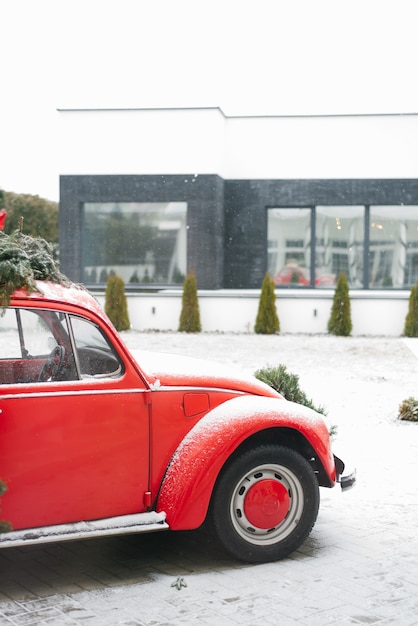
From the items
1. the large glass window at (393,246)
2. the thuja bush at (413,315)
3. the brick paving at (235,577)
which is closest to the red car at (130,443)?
the brick paving at (235,577)

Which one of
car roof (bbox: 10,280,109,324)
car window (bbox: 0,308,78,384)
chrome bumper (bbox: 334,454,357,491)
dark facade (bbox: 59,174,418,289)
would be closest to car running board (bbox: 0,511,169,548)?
car window (bbox: 0,308,78,384)

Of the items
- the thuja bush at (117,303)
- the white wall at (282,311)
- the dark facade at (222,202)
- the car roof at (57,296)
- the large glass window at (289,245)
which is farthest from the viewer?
the large glass window at (289,245)

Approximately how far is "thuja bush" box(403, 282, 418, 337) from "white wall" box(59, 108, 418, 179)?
12.1ft

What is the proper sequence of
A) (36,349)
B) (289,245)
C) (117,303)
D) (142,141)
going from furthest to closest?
(289,245), (142,141), (117,303), (36,349)

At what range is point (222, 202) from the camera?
22453mm

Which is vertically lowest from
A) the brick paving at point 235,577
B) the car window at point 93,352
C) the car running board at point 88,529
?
the brick paving at point 235,577

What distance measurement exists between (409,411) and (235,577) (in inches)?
208

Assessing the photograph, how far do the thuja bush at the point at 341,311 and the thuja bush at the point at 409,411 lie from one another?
1086cm

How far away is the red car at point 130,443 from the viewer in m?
4.33

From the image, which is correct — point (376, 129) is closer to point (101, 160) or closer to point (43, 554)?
point (101, 160)

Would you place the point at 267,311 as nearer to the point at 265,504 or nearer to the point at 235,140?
the point at 235,140

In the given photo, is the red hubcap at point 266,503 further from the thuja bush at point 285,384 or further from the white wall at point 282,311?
the white wall at point 282,311

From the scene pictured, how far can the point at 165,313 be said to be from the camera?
21.5 meters

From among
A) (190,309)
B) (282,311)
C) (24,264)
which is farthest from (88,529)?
(282,311)
